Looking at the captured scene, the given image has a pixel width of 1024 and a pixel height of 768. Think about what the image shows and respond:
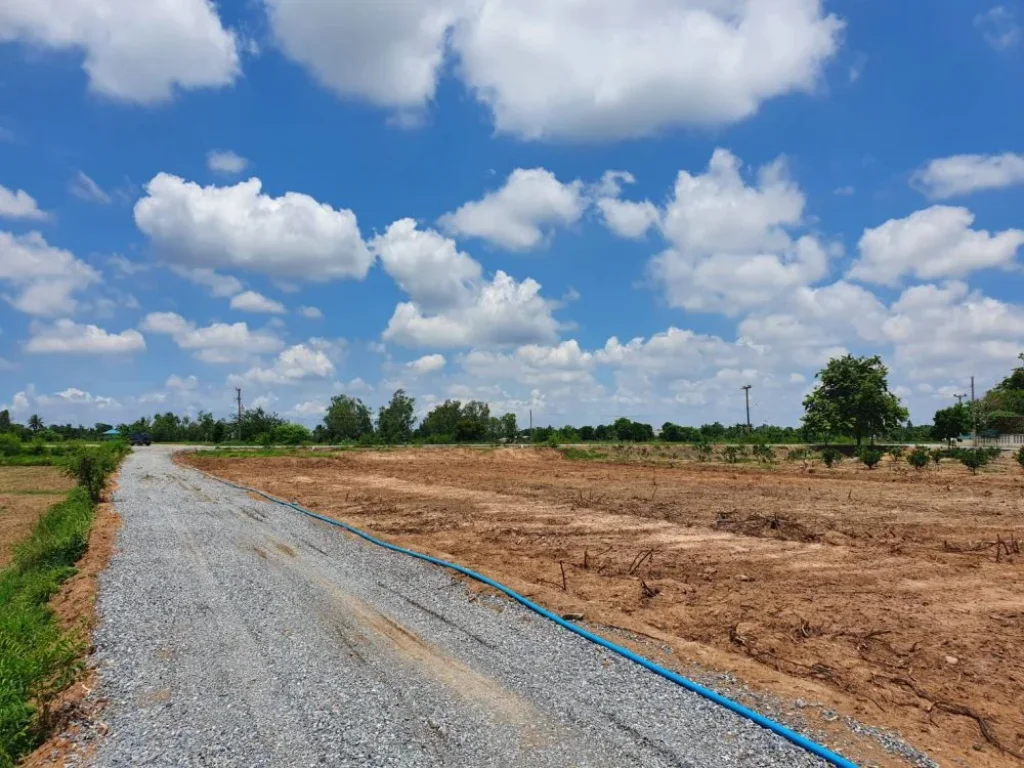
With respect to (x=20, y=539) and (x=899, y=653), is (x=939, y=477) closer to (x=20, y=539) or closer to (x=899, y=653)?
(x=899, y=653)

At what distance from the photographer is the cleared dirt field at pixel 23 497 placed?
17234mm

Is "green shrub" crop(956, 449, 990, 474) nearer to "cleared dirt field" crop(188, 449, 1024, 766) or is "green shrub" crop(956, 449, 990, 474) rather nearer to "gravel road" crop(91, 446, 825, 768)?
"cleared dirt field" crop(188, 449, 1024, 766)

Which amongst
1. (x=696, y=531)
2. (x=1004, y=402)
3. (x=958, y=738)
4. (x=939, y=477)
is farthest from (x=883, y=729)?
(x=1004, y=402)

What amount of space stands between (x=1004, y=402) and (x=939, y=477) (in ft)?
171

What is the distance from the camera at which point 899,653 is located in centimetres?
652

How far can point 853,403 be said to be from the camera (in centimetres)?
4834

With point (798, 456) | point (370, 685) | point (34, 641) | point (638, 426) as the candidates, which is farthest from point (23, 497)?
point (638, 426)

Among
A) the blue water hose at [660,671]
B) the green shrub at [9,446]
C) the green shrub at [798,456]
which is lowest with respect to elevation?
the green shrub at [798,456]

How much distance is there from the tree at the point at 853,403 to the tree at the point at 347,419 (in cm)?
6131

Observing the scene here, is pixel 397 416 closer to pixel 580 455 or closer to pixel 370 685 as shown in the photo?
pixel 580 455

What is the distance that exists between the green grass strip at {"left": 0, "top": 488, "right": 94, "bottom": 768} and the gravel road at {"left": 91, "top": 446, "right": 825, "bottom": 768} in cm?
41

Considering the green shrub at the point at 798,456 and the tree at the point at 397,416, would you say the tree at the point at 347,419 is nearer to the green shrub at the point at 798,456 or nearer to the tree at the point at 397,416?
the tree at the point at 397,416

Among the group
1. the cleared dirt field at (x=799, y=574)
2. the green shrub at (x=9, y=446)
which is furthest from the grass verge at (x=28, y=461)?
the cleared dirt field at (x=799, y=574)

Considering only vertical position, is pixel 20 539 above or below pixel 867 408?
below
